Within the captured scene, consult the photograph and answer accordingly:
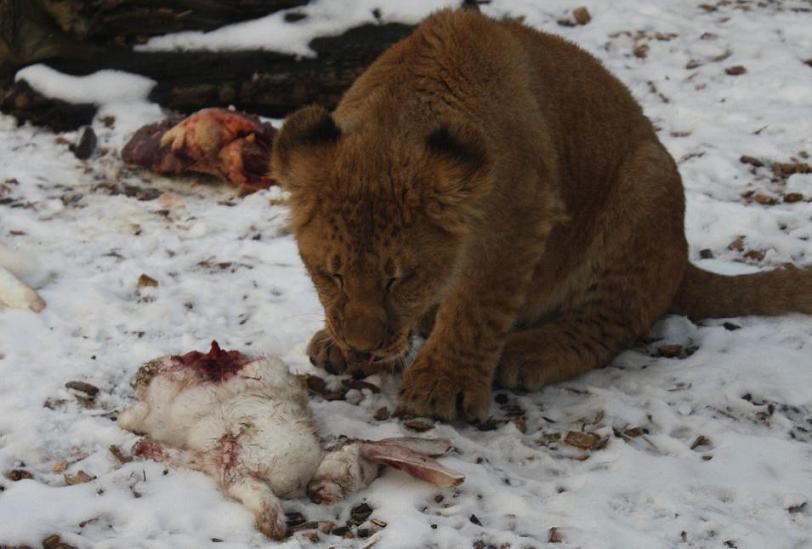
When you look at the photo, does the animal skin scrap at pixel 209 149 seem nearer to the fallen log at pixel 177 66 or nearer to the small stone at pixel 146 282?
the fallen log at pixel 177 66

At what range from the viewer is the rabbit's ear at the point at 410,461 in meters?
4.02

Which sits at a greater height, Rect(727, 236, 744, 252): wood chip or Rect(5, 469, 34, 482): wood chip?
Rect(5, 469, 34, 482): wood chip

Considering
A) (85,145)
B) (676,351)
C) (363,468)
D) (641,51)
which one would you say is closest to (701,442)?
(676,351)

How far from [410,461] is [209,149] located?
426 centimetres

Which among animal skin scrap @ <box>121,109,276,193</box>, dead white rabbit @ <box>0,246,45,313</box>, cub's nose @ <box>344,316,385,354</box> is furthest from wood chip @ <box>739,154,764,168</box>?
dead white rabbit @ <box>0,246,45,313</box>

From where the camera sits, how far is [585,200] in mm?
5715

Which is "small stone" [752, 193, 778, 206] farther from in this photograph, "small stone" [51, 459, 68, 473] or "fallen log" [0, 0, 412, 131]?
"small stone" [51, 459, 68, 473]

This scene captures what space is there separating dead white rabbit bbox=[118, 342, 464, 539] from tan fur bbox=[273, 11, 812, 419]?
39 cm

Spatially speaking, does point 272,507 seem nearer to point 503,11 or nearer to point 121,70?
point 121,70

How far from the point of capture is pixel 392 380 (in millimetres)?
5285

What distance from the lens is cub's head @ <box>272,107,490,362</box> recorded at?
4.24m

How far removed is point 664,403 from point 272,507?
81.5 inches

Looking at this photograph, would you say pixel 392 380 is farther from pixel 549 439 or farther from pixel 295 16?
pixel 295 16

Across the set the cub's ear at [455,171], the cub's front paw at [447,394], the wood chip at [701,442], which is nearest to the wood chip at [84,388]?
the cub's front paw at [447,394]
